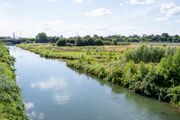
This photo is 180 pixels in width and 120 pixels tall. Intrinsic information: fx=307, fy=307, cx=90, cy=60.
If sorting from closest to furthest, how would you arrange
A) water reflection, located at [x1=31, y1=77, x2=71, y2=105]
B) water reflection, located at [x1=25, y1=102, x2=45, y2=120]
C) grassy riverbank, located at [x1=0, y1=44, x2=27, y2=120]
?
grassy riverbank, located at [x1=0, y1=44, x2=27, y2=120] < water reflection, located at [x1=25, y1=102, x2=45, y2=120] < water reflection, located at [x1=31, y1=77, x2=71, y2=105]

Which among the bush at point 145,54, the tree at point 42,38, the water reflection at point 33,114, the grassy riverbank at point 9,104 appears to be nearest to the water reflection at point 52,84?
the water reflection at point 33,114

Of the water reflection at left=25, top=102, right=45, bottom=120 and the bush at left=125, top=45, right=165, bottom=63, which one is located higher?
the bush at left=125, top=45, right=165, bottom=63

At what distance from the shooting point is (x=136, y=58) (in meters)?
57.0

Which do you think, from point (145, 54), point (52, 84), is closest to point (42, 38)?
point (145, 54)

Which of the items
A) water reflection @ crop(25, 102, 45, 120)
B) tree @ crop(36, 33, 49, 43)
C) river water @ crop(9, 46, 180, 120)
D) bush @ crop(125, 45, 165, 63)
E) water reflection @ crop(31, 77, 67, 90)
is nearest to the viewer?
water reflection @ crop(25, 102, 45, 120)

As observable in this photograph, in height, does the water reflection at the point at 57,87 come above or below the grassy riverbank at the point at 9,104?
below

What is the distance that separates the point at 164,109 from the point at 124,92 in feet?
28.6

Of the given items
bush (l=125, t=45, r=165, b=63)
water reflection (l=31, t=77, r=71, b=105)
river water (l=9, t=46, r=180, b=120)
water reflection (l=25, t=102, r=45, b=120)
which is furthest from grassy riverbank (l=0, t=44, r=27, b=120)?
bush (l=125, t=45, r=165, b=63)

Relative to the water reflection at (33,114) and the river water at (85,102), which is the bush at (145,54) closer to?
the river water at (85,102)

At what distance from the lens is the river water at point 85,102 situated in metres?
28.9

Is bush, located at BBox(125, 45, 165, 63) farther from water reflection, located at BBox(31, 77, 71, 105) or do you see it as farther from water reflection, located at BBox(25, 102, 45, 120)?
water reflection, located at BBox(25, 102, 45, 120)

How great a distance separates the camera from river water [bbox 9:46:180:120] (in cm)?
2886

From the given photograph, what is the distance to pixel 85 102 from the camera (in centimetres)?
3438

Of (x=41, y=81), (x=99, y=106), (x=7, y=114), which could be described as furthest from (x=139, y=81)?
(x=7, y=114)
